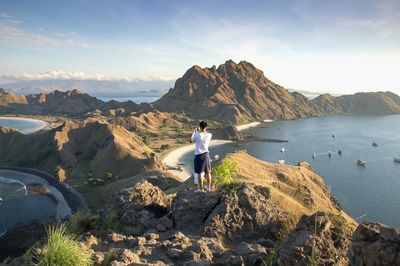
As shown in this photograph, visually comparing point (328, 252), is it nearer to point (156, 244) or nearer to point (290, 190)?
point (156, 244)

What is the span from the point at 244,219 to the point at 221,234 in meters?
1.29

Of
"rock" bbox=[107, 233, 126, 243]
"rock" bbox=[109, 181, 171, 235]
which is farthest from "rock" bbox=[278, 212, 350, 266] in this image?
"rock" bbox=[109, 181, 171, 235]

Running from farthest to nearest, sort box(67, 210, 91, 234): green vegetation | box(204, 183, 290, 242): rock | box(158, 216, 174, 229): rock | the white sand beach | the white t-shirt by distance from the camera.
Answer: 1. the white sand beach
2. the white t-shirt
3. box(67, 210, 91, 234): green vegetation
4. box(158, 216, 174, 229): rock
5. box(204, 183, 290, 242): rock

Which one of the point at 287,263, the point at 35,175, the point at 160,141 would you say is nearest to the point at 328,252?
the point at 287,263

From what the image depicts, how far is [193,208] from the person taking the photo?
1566 centimetres

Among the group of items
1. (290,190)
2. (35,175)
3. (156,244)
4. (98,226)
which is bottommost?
(35,175)

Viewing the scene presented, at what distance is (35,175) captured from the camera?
110312 mm

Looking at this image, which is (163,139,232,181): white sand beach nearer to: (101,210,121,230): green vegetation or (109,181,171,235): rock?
(109,181,171,235): rock

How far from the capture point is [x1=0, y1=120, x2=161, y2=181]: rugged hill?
105 m

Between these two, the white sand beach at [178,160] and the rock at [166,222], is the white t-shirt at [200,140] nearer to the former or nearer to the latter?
the rock at [166,222]

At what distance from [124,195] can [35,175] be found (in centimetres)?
10442

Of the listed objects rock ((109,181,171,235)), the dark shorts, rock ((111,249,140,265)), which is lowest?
rock ((109,181,171,235))

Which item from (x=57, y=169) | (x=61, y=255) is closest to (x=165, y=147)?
(x=57, y=169)

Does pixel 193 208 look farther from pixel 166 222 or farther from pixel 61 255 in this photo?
pixel 61 255
